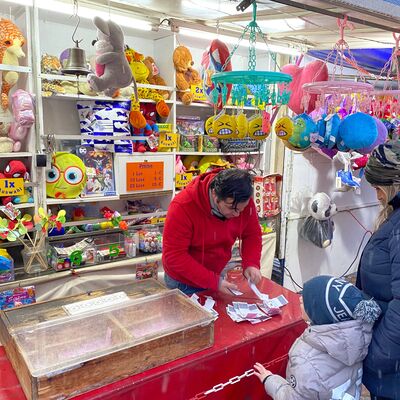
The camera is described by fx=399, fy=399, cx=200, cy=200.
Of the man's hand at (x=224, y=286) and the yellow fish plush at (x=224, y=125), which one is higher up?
the yellow fish plush at (x=224, y=125)

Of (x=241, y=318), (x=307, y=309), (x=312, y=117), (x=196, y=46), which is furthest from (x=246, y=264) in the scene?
(x=196, y=46)

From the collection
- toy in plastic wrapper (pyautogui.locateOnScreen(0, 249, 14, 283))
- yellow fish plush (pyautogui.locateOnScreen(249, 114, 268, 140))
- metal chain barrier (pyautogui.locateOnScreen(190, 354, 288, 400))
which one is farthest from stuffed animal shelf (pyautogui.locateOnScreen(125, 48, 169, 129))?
metal chain barrier (pyautogui.locateOnScreen(190, 354, 288, 400))

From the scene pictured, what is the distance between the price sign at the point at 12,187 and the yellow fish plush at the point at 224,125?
52.8 inches

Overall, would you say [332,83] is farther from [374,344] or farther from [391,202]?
[374,344]

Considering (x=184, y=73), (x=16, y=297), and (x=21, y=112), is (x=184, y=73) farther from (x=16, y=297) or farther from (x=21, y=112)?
(x=16, y=297)

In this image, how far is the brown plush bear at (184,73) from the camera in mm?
3232

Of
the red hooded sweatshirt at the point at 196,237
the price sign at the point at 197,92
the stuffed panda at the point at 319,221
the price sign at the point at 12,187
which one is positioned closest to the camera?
the red hooded sweatshirt at the point at 196,237

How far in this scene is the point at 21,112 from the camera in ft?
8.49

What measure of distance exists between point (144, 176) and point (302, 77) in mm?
1433

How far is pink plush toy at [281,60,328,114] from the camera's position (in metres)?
2.85

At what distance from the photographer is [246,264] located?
7.34 feet

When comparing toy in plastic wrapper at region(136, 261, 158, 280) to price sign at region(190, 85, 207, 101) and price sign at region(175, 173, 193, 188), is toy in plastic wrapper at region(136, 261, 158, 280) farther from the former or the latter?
price sign at region(190, 85, 207, 101)

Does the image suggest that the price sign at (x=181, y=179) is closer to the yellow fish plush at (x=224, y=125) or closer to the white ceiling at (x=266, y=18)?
the yellow fish plush at (x=224, y=125)

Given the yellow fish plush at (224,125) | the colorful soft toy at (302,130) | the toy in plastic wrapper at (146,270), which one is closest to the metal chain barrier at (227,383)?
the yellow fish plush at (224,125)
